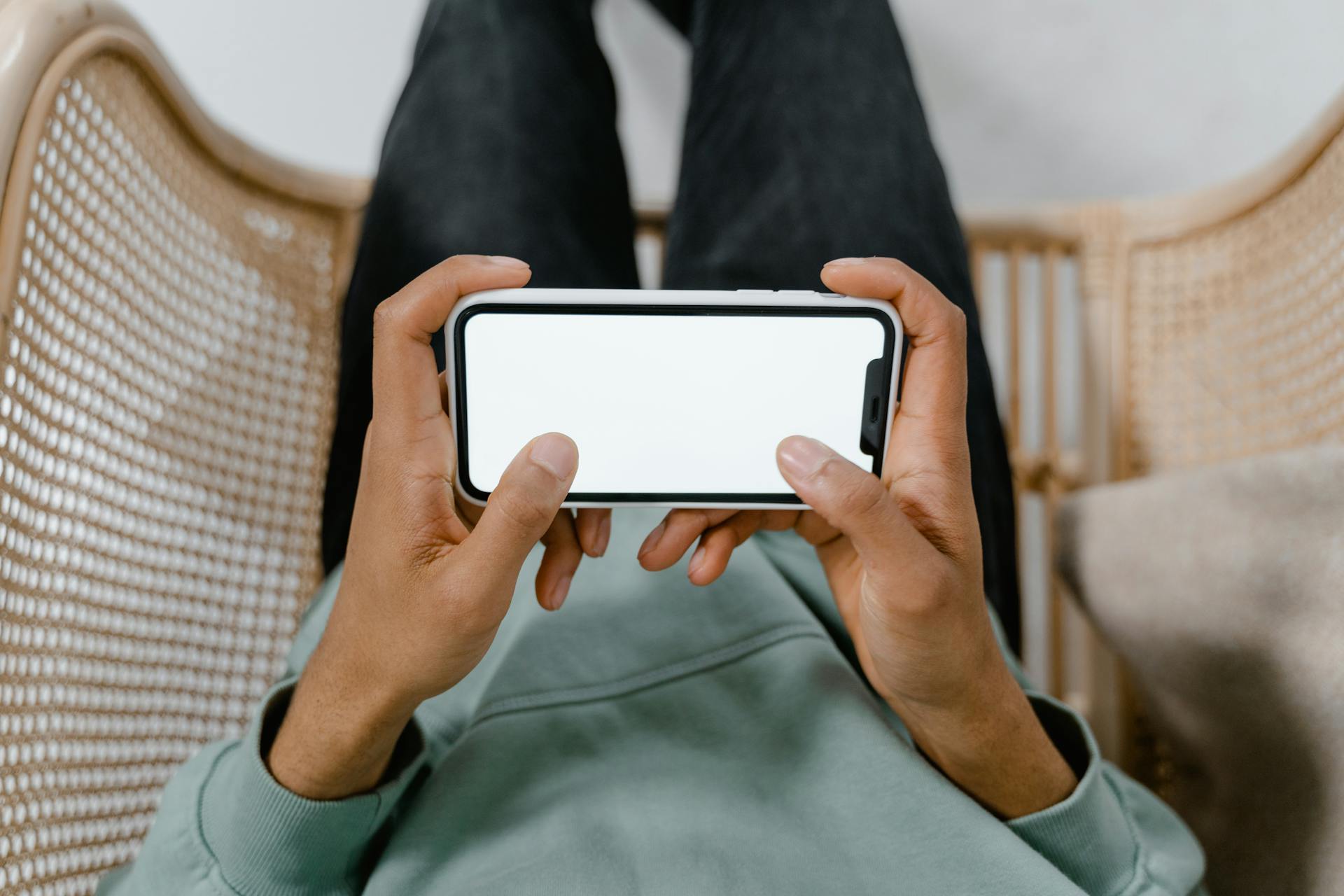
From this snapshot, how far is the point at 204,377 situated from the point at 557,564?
295mm

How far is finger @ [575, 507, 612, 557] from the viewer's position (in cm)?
39

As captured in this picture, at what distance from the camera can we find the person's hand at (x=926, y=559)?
0.31 meters

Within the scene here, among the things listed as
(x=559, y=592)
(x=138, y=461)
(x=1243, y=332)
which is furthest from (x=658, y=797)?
(x=1243, y=332)

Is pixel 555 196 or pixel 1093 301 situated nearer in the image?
pixel 555 196

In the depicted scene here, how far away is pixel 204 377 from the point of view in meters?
0.54

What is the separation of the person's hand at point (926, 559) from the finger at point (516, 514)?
0.27 feet

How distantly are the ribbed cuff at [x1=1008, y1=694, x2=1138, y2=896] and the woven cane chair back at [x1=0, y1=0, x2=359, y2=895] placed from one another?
414 mm

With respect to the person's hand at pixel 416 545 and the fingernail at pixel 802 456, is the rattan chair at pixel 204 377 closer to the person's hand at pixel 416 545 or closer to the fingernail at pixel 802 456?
the person's hand at pixel 416 545

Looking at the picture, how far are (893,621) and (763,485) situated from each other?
8 centimetres

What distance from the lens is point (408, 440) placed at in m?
0.31

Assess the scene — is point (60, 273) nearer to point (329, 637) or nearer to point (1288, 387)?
point (329, 637)

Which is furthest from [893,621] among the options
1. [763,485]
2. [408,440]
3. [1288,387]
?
[1288,387]

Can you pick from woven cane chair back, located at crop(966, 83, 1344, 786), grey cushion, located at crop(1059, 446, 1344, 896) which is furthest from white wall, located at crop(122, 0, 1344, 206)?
grey cushion, located at crop(1059, 446, 1344, 896)

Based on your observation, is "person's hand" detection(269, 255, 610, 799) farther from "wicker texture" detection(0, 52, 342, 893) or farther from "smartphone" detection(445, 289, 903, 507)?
"wicker texture" detection(0, 52, 342, 893)
